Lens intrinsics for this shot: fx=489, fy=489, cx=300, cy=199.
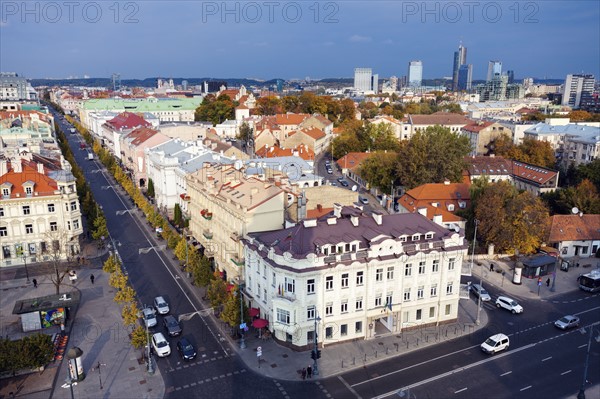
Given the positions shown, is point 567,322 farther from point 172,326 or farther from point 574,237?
point 172,326

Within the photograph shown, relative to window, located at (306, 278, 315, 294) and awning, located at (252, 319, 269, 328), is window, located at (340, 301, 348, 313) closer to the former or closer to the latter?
window, located at (306, 278, 315, 294)

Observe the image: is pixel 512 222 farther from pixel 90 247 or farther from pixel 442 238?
pixel 90 247

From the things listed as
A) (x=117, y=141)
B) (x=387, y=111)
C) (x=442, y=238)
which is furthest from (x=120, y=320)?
(x=387, y=111)

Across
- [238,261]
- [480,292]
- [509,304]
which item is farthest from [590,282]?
[238,261]

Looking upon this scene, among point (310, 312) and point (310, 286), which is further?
point (310, 312)

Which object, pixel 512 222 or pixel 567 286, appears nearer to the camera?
pixel 567 286

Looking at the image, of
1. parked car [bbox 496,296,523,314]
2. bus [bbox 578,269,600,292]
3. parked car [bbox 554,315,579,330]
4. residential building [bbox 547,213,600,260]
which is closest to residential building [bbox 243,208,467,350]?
parked car [bbox 496,296,523,314]

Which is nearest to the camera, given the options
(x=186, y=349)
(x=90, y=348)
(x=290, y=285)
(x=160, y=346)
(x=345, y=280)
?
(x=186, y=349)
